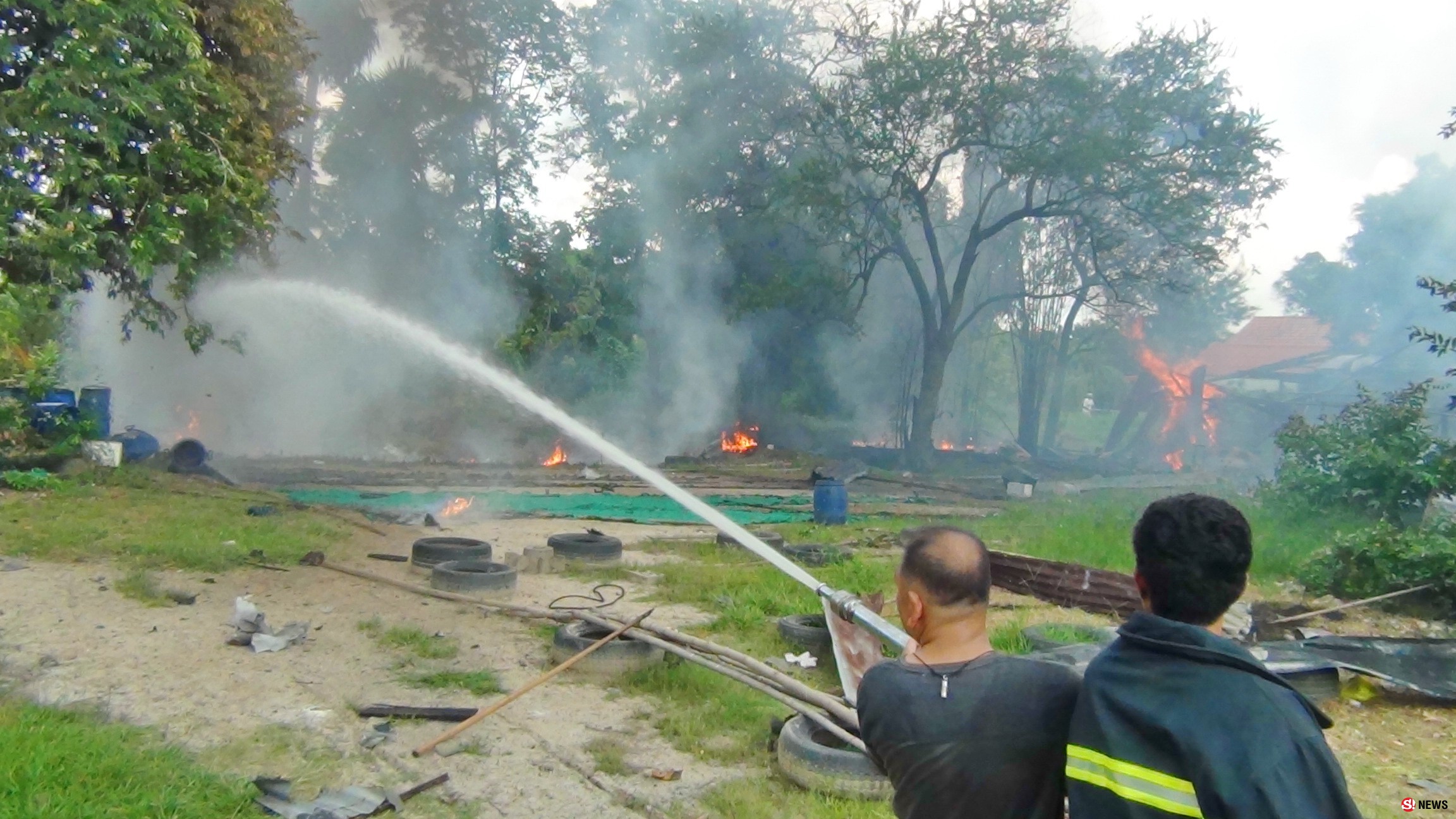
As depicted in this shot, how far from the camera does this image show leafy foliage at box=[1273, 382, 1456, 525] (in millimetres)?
11477

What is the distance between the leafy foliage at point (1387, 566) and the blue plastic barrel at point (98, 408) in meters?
16.1

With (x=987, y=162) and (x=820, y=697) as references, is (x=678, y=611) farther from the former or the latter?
(x=987, y=162)

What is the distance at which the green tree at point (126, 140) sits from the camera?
9.00 meters

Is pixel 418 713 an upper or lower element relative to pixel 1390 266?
lower

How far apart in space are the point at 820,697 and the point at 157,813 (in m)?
3.07

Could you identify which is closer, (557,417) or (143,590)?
(143,590)

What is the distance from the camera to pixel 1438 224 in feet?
124

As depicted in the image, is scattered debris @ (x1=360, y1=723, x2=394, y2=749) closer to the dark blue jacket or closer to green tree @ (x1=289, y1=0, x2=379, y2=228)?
the dark blue jacket

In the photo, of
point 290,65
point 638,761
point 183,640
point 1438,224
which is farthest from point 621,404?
point 1438,224

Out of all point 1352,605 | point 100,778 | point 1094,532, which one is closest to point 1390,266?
point 1094,532

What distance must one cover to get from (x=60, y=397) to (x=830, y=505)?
1191cm

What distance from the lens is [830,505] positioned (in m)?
14.0

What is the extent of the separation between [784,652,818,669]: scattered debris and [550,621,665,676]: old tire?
3.12 feet

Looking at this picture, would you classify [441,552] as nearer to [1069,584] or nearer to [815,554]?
[815,554]
